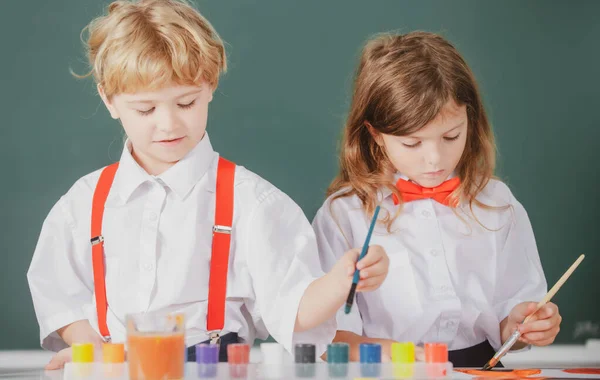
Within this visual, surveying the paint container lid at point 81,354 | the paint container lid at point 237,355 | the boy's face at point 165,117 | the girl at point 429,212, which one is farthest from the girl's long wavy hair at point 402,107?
the paint container lid at point 81,354

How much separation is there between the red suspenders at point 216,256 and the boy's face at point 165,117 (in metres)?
0.10

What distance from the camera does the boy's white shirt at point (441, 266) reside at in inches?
64.1

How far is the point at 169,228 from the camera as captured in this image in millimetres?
1503

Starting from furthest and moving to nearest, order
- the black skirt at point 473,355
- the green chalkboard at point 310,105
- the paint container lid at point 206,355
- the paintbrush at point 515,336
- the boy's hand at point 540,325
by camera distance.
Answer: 1. the green chalkboard at point 310,105
2. the black skirt at point 473,355
3. the boy's hand at point 540,325
4. the paintbrush at point 515,336
5. the paint container lid at point 206,355

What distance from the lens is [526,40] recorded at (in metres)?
1.99

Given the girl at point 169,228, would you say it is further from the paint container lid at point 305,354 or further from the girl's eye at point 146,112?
the paint container lid at point 305,354

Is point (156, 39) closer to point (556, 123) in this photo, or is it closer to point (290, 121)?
point (290, 121)

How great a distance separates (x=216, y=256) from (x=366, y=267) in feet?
1.21

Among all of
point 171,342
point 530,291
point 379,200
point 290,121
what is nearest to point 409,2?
point 290,121

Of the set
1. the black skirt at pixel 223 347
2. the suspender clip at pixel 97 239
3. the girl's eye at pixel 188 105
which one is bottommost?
the black skirt at pixel 223 347

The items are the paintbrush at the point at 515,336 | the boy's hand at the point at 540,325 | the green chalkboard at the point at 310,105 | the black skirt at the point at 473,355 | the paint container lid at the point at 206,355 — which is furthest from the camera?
the green chalkboard at the point at 310,105

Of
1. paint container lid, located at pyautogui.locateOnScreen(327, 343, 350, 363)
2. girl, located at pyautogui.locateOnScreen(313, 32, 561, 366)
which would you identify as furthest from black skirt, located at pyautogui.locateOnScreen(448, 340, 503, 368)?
paint container lid, located at pyautogui.locateOnScreen(327, 343, 350, 363)

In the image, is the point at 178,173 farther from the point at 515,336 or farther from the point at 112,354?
the point at 515,336

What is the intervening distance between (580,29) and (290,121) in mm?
730
